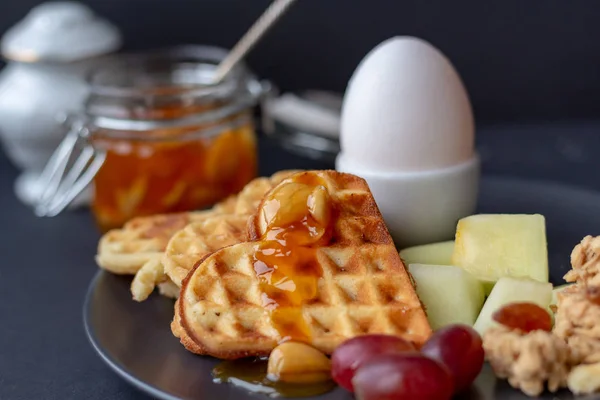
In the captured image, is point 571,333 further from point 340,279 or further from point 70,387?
point 70,387

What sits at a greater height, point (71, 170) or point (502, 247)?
point (502, 247)

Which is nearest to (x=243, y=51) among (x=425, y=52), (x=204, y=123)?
(x=204, y=123)

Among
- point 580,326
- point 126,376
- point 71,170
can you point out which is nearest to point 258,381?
point 126,376

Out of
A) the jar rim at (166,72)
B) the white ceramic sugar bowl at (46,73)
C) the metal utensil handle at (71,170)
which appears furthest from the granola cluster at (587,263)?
the white ceramic sugar bowl at (46,73)

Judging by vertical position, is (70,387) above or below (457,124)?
below

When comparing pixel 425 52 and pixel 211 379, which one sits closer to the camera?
pixel 211 379

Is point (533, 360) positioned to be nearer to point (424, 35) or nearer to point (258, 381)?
point (258, 381)
